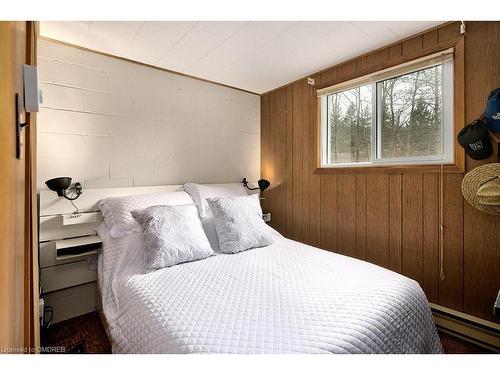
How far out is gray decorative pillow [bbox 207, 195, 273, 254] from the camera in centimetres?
183

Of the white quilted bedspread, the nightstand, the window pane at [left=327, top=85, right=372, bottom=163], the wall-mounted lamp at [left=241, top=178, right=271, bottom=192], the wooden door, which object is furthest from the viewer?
the wall-mounted lamp at [left=241, top=178, right=271, bottom=192]

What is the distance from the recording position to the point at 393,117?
2.07 meters

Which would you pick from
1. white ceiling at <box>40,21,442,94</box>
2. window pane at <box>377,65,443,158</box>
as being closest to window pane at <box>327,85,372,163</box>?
window pane at <box>377,65,443,158</box>

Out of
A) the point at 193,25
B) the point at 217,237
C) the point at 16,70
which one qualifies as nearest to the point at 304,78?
the point at 193,25

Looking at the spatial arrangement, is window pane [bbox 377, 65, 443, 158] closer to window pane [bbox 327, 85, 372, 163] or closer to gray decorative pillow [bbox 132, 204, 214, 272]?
window pane [bbox 327, 85, 372, 163]

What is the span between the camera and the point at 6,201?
1.31 feet

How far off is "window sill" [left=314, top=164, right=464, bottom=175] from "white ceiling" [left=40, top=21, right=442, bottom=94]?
3.19 ft

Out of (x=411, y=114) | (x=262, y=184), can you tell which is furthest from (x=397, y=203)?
(x=262, y=184)

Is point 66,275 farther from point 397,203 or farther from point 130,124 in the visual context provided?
point 397,203

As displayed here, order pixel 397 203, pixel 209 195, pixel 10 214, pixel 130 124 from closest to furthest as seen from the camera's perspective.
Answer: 1. pixel 10 214
2. pixel 397 203
3. pixel 130 124
4. pixel 209 195

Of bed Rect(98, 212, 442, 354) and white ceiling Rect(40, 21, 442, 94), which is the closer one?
bed Rect(98, 212, 442, 354)

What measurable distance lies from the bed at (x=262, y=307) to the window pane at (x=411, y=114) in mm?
1077

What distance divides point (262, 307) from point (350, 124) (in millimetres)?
1958
